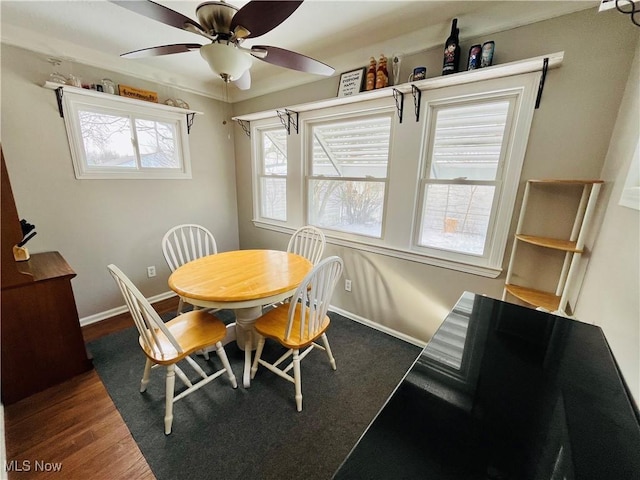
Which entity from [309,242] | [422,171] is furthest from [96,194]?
[422,171]

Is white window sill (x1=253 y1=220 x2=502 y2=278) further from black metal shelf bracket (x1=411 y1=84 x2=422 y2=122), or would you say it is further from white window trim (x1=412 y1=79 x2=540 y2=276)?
black metal shelf bracket (x1=411 y1=84 x2=422 y2=122)

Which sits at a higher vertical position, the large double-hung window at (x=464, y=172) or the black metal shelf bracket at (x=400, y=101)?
the black metal shelf bracket at (x=400, y=101)

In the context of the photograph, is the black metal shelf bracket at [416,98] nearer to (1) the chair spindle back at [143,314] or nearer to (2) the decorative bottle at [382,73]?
(2) the decorative bottle at [382,73]

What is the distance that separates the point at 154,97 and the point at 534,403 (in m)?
3.54

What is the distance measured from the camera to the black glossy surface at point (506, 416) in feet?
1.60

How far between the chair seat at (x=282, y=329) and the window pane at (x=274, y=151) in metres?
1.80

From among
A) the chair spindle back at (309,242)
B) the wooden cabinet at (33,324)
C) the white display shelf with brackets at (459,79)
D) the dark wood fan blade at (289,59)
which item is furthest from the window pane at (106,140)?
the dark wood fan blade at (289,59)

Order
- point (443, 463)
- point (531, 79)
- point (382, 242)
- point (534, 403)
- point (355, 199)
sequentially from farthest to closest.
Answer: point (355, 199) → point (382, 242) → point (531, 79) → point (534, 403) → point (443, 463)

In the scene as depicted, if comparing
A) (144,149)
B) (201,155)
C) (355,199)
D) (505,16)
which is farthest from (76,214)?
(505,16)

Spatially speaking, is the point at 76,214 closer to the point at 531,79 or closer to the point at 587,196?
the point at 531,79

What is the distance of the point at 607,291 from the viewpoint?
106 centimetres

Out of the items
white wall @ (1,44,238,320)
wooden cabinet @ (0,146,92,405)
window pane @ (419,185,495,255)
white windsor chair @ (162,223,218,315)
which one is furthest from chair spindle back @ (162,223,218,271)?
window pane @ (419,185,495,255)

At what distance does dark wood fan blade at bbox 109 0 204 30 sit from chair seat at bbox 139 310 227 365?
1.59 m

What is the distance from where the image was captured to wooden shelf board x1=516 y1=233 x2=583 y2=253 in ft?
4.37
